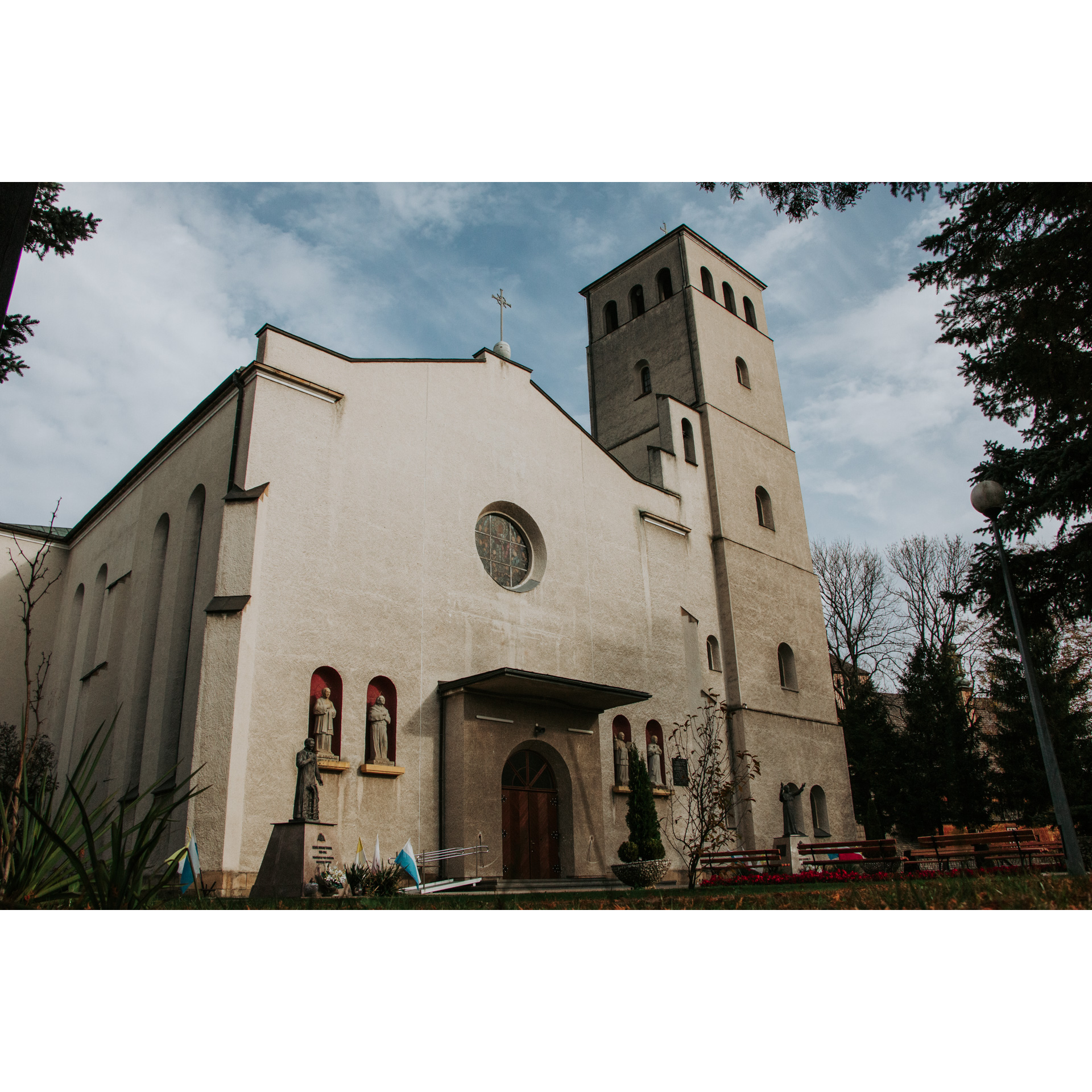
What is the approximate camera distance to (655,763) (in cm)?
1850

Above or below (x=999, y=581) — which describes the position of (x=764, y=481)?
above

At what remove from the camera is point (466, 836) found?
1415cm

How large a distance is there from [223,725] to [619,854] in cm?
750

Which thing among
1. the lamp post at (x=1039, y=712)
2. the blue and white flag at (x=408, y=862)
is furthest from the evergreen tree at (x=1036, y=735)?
the blue and white flag at (x=408, y=862)

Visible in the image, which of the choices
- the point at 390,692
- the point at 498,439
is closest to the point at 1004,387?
the point at 498,439

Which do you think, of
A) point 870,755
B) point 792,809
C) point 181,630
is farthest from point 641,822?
point 870,755

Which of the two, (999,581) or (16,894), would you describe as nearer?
(16,894)

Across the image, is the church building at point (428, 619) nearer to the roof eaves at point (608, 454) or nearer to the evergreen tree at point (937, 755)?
the roof eaves at point (608, 454)

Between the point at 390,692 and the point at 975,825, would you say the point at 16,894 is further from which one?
the point at 975,825

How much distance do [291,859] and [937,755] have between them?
2586 centimetres

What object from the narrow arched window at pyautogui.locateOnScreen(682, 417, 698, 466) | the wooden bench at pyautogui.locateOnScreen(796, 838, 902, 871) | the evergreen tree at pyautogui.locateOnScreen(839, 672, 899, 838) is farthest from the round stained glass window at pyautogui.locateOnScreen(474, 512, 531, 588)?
the evergreen tree at pyautogui.locateOnScreen(839, 672, 899, 838)

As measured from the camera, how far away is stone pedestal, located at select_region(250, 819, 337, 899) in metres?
11.2

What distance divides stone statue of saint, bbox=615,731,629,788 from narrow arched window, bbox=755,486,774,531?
9590 mm

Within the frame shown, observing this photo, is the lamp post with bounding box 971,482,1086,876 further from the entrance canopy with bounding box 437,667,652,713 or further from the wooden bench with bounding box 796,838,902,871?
the entrance canopy with bounding box 437,667,652,713
